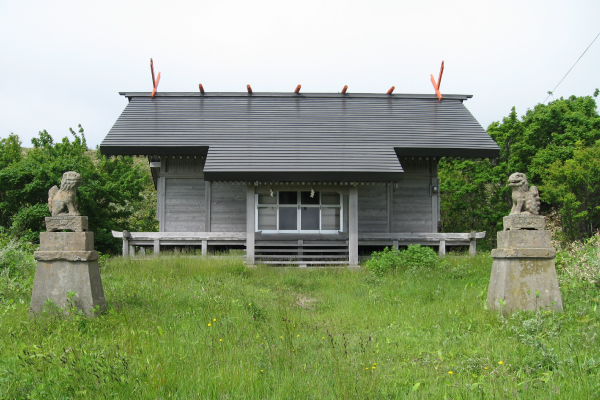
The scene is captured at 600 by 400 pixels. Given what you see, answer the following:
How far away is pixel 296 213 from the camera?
16.1m

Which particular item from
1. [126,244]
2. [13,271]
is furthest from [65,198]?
[126,244]

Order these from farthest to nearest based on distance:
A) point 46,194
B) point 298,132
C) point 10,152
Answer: point 10,152
point 46,194
point 298,132

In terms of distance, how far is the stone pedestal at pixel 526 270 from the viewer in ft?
23.2

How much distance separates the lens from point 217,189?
17516mm

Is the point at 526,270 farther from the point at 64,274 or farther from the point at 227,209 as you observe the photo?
the point at 227,209

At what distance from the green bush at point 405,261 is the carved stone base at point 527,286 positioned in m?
4.83

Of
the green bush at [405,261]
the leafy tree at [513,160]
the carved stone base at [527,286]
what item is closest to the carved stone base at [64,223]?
the carved stone base at [527,286]

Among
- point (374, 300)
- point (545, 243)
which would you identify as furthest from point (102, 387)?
point (545, 243)

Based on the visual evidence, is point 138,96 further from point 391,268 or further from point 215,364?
point 215,364

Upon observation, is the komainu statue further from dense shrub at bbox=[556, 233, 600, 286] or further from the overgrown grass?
dense shrub at bbox=[556, 233, 600, 286]

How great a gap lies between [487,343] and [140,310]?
16.9 ft

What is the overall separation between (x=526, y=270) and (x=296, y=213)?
9741 mm

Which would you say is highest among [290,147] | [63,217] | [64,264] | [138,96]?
[138,96]

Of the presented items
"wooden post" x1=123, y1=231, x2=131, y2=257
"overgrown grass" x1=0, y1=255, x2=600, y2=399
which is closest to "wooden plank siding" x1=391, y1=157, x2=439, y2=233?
"overgrown grass" x1=0, y1=255, x2=600, y2=399
